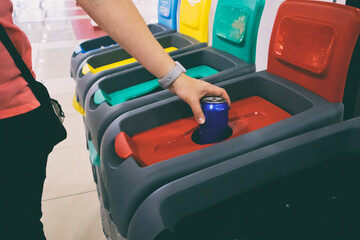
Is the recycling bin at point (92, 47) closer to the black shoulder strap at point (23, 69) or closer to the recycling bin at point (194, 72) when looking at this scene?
the recycling bin at point (194, 72)

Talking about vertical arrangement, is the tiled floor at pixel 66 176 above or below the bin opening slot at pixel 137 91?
below

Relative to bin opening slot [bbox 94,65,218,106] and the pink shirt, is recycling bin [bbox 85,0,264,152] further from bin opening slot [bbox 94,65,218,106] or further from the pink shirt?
the pink shirt

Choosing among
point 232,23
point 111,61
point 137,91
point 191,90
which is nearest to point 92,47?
point 111,61

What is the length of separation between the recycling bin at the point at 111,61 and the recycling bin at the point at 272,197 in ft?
2.97

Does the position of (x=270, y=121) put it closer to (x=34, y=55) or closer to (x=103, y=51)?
(x=103, y=51)

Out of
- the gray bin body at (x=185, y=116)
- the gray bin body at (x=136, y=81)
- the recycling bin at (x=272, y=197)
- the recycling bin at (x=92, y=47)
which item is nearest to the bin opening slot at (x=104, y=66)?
the recycling bin at (x=92, y=47)

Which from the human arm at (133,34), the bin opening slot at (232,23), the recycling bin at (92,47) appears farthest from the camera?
the recycling bin at (92,47)

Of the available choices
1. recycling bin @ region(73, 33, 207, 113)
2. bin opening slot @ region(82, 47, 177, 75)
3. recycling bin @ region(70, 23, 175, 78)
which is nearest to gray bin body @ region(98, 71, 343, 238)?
recycling bin @ region(73, 33, 207, 113)

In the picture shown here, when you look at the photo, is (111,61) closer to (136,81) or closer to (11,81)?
(136,81)

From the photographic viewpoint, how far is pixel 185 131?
1.02 metres

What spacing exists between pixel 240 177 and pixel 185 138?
317mm

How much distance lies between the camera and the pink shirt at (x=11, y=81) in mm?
669

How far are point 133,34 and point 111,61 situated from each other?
1.13 metres

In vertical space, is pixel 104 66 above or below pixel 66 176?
above
